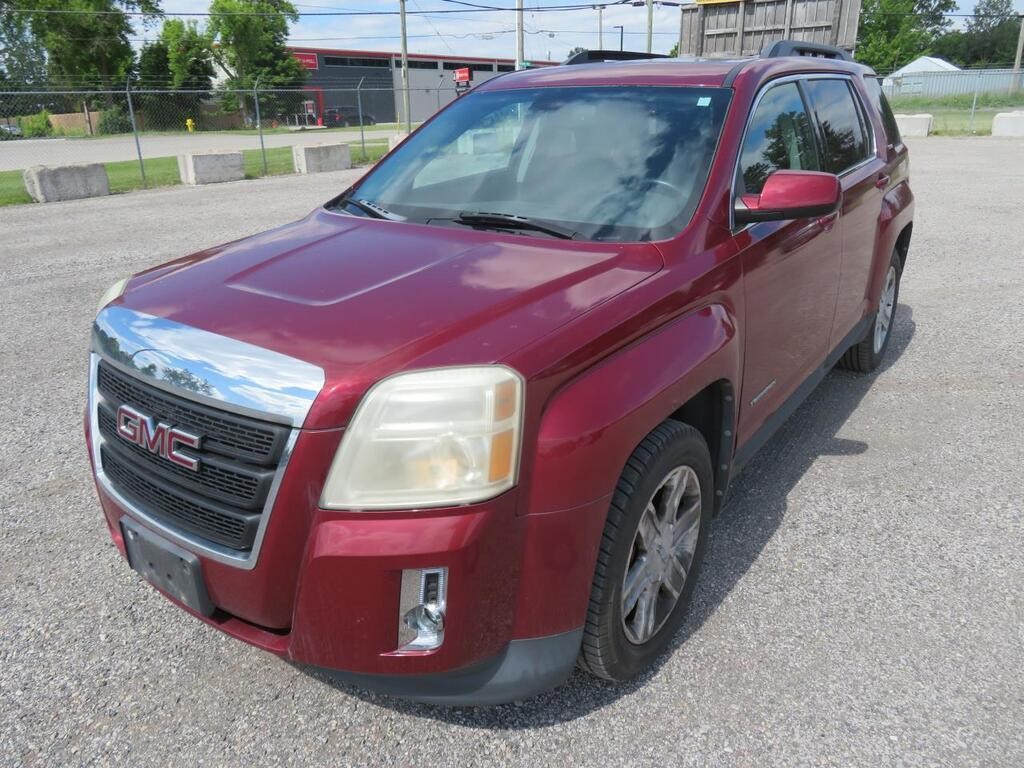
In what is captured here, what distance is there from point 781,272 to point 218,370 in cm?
216

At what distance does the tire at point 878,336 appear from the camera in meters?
4.97

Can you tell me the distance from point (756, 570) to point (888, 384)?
2.53m

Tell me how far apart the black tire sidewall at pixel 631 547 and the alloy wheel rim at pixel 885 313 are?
285 cm

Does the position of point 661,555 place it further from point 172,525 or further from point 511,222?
point 172,525

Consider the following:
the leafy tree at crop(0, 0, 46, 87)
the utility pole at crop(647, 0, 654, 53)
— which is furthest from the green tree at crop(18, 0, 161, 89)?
the utility pole at crop(647, 0, 654, 53)

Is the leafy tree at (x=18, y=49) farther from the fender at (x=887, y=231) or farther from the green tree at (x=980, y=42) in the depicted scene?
the green tree at (x=980, y=42)

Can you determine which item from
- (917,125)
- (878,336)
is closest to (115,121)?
(917,125)

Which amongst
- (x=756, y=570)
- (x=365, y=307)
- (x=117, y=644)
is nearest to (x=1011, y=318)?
(x=756, y=570)

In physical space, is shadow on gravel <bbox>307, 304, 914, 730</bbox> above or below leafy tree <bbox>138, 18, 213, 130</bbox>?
below

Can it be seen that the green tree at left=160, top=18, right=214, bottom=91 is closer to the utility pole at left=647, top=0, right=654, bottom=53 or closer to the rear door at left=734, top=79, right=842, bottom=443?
the utility pole at left=647, top=0, right=654, bottom=53

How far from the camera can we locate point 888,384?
505 centimetres

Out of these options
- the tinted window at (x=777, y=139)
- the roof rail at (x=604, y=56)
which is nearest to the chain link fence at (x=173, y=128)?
the roof rail at (x=604, y=56)

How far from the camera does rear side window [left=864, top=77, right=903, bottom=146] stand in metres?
4.84

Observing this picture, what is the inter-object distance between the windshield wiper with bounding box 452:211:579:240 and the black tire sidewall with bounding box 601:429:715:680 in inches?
32.0
